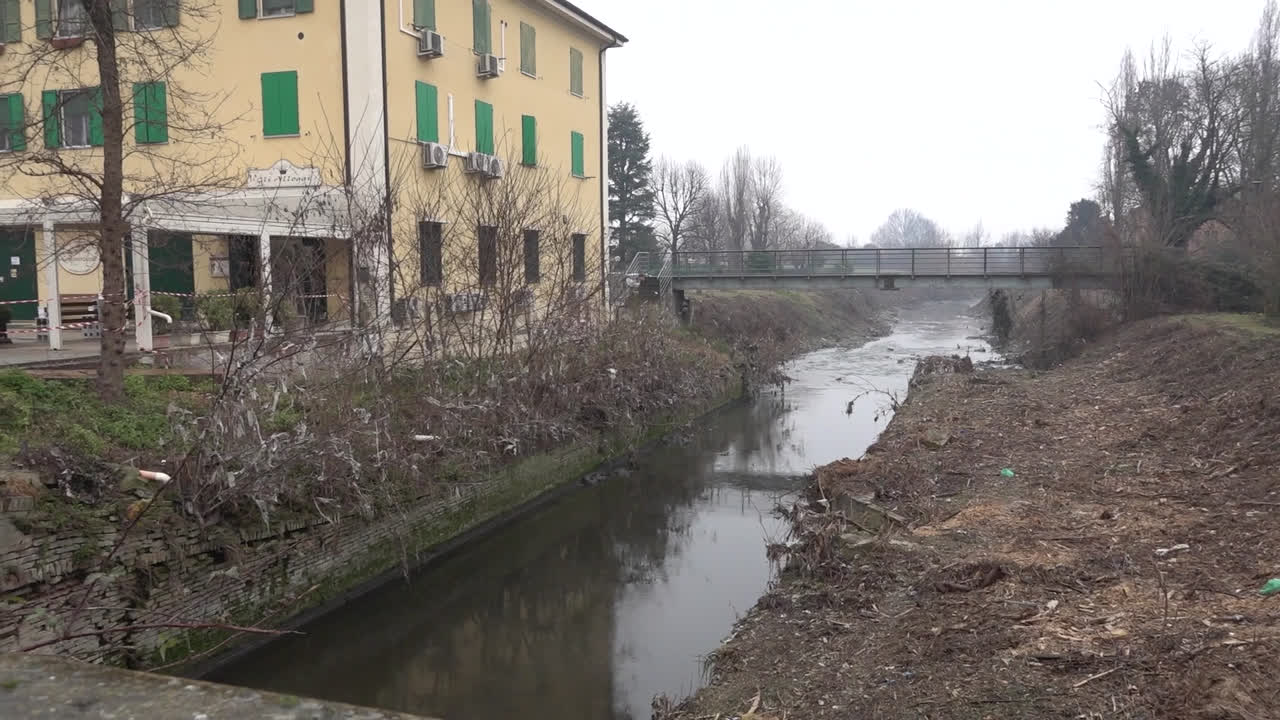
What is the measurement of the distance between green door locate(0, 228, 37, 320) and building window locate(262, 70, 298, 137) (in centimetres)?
759

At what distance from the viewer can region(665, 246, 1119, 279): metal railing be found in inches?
1129

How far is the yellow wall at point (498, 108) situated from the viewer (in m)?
17.0

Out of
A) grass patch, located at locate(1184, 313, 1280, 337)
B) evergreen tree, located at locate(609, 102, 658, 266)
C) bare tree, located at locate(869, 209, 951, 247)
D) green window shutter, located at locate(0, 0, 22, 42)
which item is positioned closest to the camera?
green window shutter, located at locate(0, 0, 22, 42)

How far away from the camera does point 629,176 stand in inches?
1837

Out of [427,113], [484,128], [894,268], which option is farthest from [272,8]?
[894,268]

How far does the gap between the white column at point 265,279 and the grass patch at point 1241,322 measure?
730 inches

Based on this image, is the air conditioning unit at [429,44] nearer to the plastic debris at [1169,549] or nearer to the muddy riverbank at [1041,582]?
the muddy riverbank at [1041,582]

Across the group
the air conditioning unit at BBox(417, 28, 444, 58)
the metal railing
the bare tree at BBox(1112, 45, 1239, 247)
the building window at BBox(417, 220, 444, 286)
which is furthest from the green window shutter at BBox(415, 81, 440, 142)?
the bare tree at BBox(1112, 45, 1239, 247)

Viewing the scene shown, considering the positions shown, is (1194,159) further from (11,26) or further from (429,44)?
(11,26)

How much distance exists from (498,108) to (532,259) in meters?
5.95

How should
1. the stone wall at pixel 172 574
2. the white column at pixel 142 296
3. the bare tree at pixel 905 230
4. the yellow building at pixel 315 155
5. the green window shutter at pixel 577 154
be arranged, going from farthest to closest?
the bare tree at pixel 905 230
the green window shutter at pixel 577 154
the yellow building at pixel 315 155
the white column at pixel 142 296
the stone wall at pixel 172 574

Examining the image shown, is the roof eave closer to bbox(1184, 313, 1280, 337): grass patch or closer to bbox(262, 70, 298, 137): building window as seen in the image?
bbox(262, 70, 298, 137): building window

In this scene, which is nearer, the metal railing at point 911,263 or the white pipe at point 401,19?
the white pipe at point 401,19

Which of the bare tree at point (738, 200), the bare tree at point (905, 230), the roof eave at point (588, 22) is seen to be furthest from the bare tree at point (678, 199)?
the bare tree at point (905, 230)
